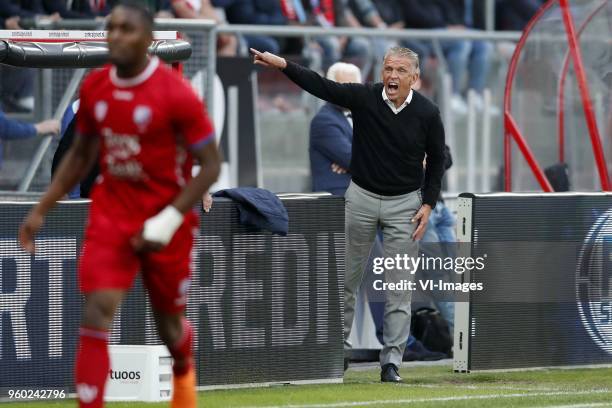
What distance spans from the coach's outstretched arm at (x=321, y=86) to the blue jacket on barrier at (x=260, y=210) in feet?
2.67

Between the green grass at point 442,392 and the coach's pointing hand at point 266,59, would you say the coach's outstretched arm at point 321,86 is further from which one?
the green grass at point 442,392

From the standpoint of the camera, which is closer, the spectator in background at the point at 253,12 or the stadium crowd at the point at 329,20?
the stadium crowd at the point at 329,20

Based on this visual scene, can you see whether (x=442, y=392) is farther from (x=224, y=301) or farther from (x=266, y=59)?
(x=266, y=59)

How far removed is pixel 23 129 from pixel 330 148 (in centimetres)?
292

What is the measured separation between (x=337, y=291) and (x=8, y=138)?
13.4 ft

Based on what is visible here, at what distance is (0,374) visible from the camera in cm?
869

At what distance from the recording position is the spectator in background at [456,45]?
52.9ft

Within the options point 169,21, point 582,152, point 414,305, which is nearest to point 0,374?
point 414,305

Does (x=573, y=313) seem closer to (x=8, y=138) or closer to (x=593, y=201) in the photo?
(x=593, y=201)

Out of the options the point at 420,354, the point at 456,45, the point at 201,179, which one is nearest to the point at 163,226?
the point at 201,179

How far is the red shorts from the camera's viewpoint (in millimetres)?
6566

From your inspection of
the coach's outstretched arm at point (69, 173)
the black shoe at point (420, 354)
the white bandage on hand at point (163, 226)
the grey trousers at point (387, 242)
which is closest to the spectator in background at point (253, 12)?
the black shoe at point (420, 354)

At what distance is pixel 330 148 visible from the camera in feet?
36.6

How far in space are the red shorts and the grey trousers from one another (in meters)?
3.19
